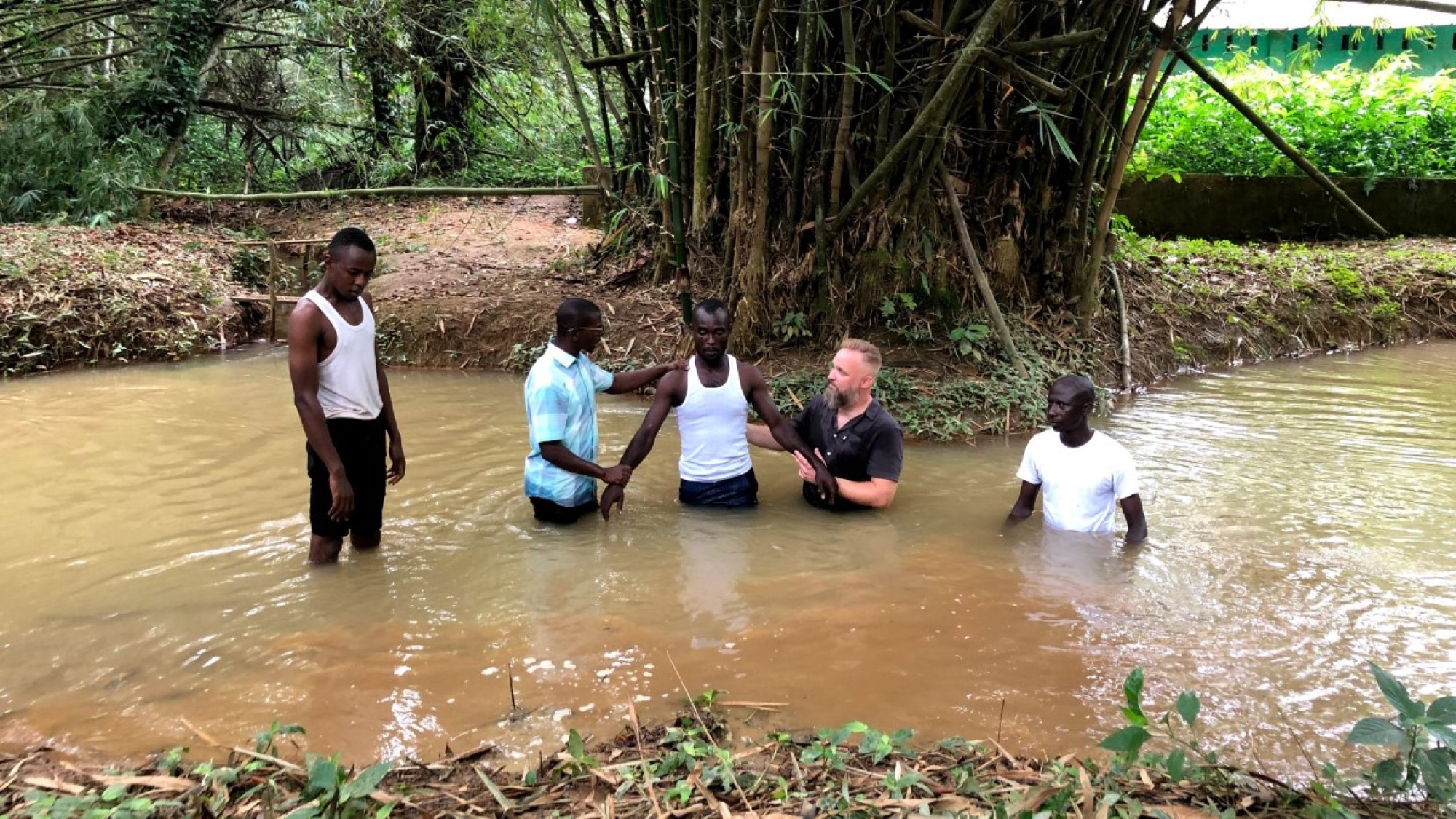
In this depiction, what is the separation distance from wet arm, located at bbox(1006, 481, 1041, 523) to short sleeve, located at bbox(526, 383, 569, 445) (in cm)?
192

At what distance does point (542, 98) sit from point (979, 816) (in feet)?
43.3

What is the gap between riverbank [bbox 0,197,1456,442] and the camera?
6.33 metres

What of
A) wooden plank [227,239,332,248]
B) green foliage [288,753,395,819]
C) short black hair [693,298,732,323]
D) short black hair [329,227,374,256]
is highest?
short black hair [329,227,374,256]

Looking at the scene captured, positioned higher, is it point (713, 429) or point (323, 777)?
point (713, 429)

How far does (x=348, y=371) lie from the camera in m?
3.53

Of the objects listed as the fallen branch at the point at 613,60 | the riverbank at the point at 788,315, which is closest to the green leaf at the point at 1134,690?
the riverbank at the point at 788,315

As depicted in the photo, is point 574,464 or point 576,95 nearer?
point 574,464

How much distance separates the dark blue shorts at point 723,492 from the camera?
4461 mm

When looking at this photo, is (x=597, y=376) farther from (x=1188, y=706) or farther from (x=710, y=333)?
(x=1188, y=706)

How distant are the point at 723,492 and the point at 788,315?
7.40 ft

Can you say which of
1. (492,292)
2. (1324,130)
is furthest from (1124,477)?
(1324,130)

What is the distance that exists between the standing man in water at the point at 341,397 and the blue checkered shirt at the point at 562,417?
0.57m

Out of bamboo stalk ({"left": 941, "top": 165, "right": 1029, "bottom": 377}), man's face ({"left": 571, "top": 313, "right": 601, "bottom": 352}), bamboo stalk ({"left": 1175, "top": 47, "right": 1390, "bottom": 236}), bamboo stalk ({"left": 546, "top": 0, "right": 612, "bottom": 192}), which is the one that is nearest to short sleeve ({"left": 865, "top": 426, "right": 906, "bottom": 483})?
man's face ({"left": 571, "top": 313, "right": 601, "bottom": 352})

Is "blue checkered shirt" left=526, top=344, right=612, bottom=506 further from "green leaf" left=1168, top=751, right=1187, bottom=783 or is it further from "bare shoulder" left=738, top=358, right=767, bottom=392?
"green leaf" left=1168, top=751, right=1187, bottom=783
